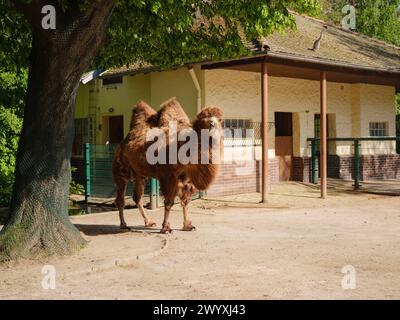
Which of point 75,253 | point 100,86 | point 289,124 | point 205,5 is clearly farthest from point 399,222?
point 100,86

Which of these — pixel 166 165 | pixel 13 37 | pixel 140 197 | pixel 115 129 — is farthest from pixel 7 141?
pixel 166 165

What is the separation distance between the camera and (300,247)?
8297 millimetres

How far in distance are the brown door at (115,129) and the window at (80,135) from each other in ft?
3.66

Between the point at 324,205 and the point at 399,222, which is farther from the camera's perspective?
the point at 324,205

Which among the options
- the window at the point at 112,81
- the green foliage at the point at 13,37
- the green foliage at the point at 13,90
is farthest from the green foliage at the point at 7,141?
the green foliage at the point at 13,37

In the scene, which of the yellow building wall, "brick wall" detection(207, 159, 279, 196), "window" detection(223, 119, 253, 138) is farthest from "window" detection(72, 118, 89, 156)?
"brick wall" detection(207, 159, 279, 196)

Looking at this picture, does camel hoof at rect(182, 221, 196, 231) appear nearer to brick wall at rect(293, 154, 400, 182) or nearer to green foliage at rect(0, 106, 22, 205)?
green foliage at rect(0, 106, 22, 205)

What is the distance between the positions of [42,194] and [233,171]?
29.4 ft

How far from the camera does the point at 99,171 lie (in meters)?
16.4

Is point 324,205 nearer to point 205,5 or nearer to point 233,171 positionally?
point 233,171

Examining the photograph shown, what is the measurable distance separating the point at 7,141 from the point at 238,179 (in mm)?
6889

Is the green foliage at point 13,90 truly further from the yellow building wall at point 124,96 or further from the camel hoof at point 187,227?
the camel hoof at point 187,227

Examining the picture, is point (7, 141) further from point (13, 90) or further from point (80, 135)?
point (80, 135)
